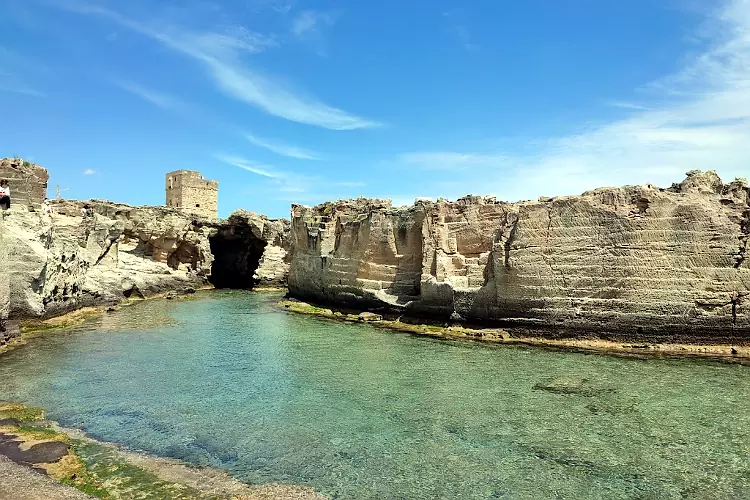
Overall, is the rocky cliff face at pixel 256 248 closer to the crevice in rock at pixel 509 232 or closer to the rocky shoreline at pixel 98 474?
the crevice in rock at pixel 509 232

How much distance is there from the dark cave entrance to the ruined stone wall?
1993 cm

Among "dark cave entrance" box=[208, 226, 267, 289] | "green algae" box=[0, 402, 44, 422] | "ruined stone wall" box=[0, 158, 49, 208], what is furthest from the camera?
"dark cave entrance" box=[208, 226, 267, 289]

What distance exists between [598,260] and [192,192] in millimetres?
34728

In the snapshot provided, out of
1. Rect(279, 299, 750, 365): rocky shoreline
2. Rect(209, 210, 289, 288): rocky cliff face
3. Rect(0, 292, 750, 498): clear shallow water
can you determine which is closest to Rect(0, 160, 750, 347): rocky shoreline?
Rect(279, 299, 750, 365): rocky shoreline

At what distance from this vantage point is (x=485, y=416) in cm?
1013

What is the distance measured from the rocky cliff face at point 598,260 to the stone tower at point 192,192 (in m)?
26.6

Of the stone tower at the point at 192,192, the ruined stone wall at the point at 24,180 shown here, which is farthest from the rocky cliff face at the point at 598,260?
the stone tower at the point at 192,192

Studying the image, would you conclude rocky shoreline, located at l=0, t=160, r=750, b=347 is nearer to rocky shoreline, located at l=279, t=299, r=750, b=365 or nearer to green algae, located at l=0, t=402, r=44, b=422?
rocky shoreline, located at l=279, t=299, r=750, b=365

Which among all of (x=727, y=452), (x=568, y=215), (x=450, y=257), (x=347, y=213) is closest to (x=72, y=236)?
(x=347, y=213)

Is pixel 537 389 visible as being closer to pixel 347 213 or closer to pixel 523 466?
pixel 523 466

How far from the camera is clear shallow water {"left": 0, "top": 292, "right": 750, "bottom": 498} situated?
25.0ft

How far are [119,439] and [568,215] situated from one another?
43.9 ft

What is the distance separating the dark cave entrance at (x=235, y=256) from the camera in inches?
1666

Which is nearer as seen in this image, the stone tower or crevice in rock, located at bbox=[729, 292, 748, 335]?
crevice in rock, located at bbox=[729, 292, 748, 335]
